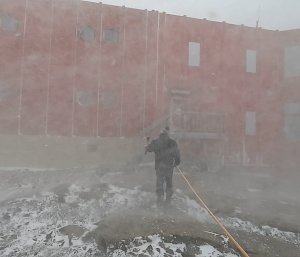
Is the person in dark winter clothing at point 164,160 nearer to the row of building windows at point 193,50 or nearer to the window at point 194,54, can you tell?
the row of building windows at point 193,50

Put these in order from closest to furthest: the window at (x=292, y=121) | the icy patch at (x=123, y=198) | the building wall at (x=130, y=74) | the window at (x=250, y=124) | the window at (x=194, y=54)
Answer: the icy patch at (x=123, y=198), the building wall at (x=130, y=74), the window at (x=194, y=54), the window at (x=292, y=121), the window at (x=250, y=124)

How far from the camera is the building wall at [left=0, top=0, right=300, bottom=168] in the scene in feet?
42.0

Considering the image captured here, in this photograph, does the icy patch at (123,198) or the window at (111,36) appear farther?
the window at (111,36)

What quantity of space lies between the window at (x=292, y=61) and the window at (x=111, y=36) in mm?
7525

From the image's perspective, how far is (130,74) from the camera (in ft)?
45.6

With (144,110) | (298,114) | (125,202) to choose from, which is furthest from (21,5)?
(298,114)

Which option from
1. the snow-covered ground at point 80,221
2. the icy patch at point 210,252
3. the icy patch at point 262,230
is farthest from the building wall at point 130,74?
the icy patch at point 210,252

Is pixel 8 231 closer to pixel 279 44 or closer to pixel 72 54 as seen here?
pixel 72 54

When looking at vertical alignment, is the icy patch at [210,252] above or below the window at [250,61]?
below

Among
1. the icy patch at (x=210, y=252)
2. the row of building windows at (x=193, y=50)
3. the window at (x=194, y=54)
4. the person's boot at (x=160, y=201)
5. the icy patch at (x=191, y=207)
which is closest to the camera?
the icy patch at (x=210, y=252)

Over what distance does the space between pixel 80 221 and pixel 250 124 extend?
10.6m

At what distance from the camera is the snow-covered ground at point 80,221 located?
5.68 m

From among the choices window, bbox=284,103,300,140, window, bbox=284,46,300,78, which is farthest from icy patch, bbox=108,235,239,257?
window, bbox=284,46,300,78

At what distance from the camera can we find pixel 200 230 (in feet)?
21.7
